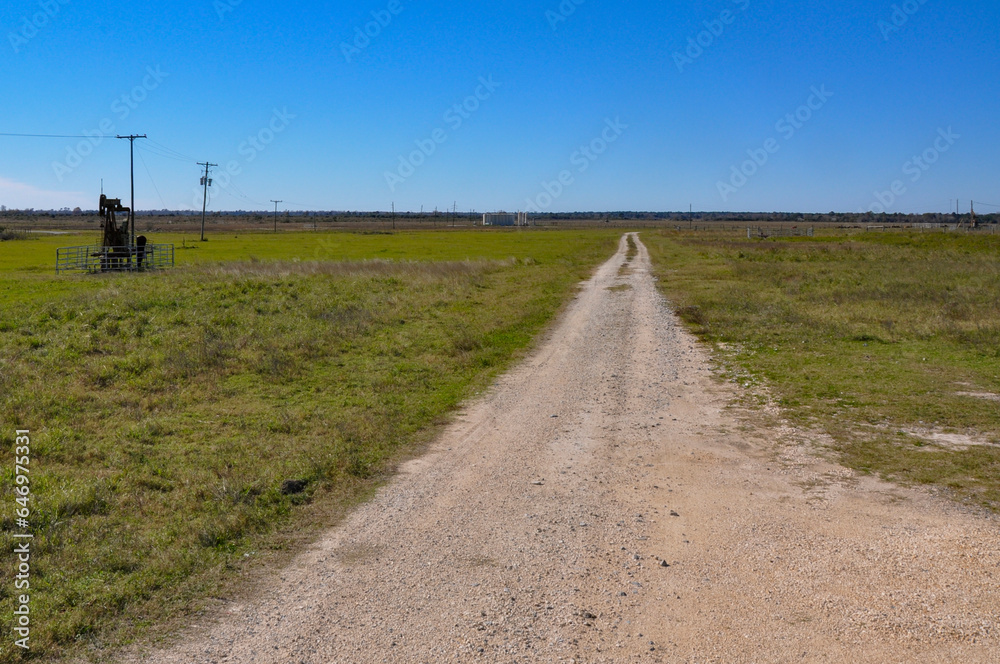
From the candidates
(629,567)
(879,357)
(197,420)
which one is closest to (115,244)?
(197,420)

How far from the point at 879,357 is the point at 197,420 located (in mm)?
13740

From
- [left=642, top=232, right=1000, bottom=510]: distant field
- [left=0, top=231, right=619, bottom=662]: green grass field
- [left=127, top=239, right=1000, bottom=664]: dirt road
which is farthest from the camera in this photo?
[left=642, top=232, right=1000, bottom=510]: distant field

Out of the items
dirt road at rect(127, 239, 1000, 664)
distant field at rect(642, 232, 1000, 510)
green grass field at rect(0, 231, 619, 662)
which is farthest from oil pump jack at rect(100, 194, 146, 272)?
dirt road at rect(127, 239, 1000, 664)

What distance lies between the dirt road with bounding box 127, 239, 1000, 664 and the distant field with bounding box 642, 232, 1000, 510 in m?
1.39

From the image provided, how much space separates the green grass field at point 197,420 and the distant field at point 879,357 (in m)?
5.57

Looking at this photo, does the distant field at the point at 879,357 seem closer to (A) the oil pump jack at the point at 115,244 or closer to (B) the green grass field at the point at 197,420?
(B) the green grass field at the point at 197,420

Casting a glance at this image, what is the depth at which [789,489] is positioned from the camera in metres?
8.09

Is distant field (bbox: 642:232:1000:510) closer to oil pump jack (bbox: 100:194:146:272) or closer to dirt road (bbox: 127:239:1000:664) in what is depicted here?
dirt road (bbox: 127:239:1000:664)

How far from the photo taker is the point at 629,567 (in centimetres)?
616

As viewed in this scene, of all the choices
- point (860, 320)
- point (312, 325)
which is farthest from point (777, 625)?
point (860, 320)

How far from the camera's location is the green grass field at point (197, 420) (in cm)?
597

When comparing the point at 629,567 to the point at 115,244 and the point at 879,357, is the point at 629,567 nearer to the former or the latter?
the point at 879,357

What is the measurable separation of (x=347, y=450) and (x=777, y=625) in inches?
225

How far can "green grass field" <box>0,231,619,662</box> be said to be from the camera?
597cm
